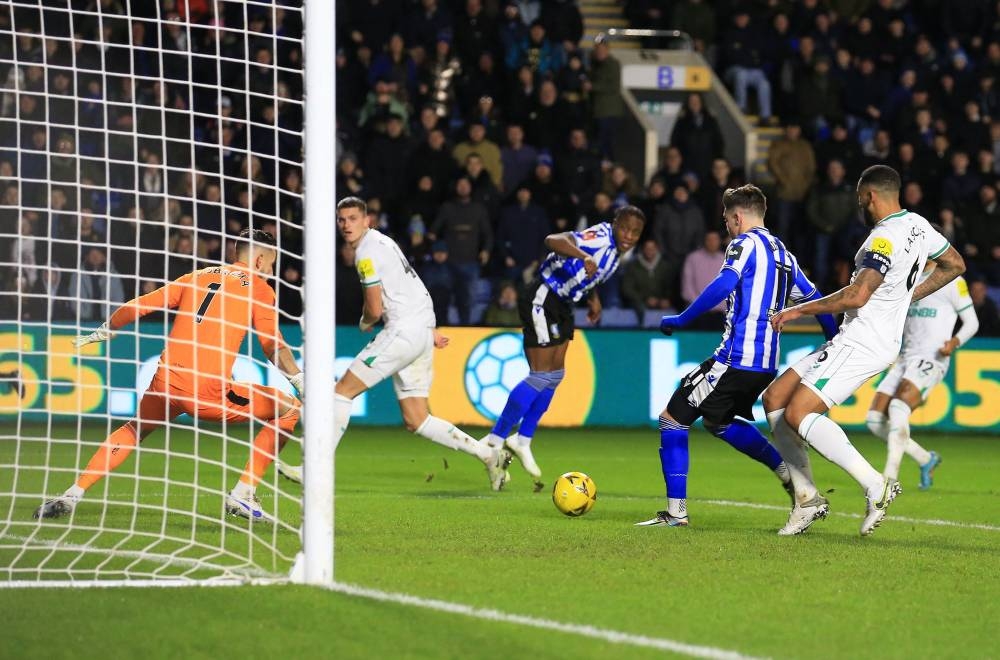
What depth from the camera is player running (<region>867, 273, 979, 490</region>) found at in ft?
38.4

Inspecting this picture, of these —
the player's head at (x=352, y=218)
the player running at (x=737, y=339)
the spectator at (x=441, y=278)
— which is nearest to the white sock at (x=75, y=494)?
the player's head at (x=352, y=218)

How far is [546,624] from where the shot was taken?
558 centimetres

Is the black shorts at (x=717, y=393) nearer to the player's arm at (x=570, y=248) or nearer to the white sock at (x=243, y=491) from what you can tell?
the white sock at (x=243, y=491)

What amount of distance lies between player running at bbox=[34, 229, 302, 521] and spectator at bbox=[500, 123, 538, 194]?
9.89 m

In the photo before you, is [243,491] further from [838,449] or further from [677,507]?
[838,449]

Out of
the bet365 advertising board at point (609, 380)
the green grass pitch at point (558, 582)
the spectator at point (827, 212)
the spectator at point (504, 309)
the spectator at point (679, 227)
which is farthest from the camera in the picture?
the spectator at point (827, 212)

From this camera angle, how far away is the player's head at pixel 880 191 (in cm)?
816

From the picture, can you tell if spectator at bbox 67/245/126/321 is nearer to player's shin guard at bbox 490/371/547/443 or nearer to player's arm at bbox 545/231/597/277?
player's shin guard at bbox 490/371/547/443

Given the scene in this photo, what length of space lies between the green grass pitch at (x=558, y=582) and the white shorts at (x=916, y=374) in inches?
34.8

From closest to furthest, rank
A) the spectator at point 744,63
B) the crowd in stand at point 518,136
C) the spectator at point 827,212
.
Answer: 1. the crowd in stand at point 518,136
2. the spectator at point 827,212
3. the spectator at point 744,63

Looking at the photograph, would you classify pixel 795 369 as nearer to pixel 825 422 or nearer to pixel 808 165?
pixel 825 422

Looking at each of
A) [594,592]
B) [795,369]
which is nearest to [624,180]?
[795,369]

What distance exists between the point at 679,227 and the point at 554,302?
658 centimetres

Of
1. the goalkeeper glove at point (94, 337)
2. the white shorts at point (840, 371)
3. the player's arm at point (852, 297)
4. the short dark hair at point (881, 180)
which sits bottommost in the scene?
the white shorts at point (840, 371)
